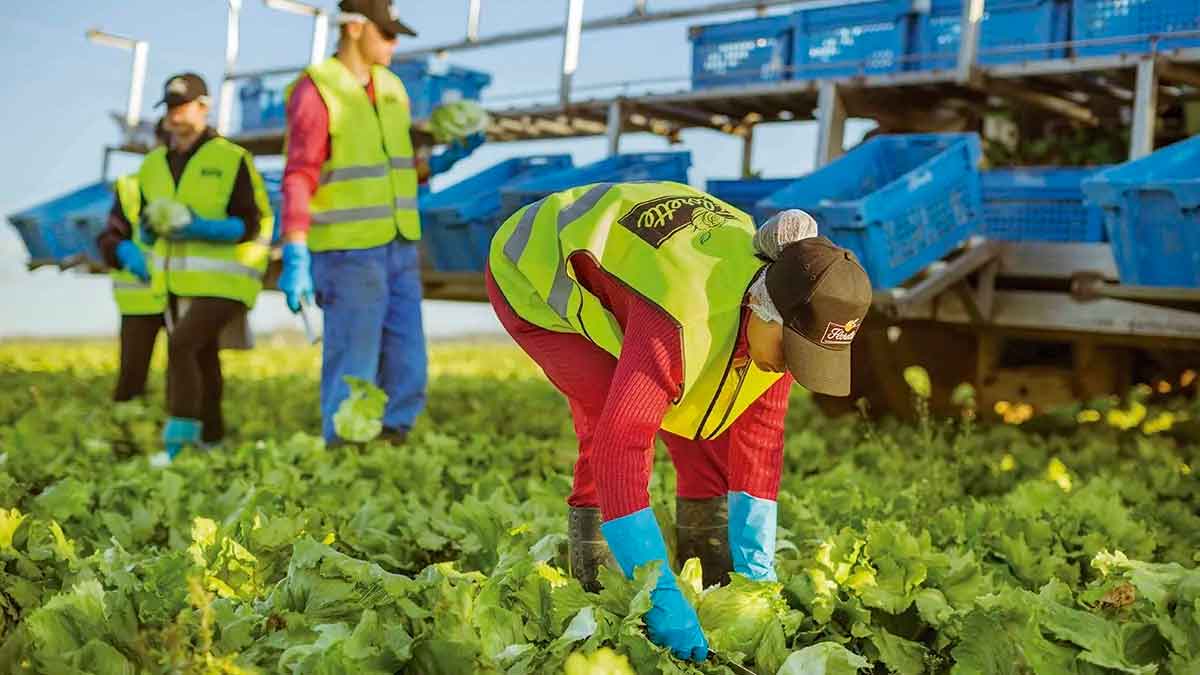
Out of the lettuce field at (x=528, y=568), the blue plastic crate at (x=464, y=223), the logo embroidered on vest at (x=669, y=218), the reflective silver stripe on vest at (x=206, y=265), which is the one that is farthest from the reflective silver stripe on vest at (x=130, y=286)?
the logo embroidered on vest at (x=669, y=218)

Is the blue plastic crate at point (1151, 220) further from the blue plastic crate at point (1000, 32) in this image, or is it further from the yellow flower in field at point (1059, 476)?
the blue plastic crate at point (1000, 32)

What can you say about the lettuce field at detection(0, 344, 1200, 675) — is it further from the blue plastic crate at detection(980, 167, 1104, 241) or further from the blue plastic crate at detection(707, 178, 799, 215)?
the blue plastic crate at detection(707, 178, 799, 215)

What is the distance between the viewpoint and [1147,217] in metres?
4.81

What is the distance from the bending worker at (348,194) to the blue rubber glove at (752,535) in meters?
2.82

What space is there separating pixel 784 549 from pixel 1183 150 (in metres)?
3.13

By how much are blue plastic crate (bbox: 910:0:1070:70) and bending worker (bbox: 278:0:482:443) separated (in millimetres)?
2986

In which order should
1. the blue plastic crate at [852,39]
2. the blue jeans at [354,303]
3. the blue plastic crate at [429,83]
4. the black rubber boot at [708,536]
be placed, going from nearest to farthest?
the black rubber boot at [708,536]
the blue jeans at [354,303]
the blue plastic crate at [852,39]
the blue plastic crate at [429,83]

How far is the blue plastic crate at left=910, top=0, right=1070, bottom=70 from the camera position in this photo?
250 inches

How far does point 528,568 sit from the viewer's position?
8.36 ft

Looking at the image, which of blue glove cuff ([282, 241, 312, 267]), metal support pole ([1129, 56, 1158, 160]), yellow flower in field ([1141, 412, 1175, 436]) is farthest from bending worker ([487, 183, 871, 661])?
metal support pole ([1129, 56, 1158, 160])

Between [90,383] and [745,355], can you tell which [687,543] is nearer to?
[745,355]

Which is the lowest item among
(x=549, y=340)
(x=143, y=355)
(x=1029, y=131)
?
(x=143, y=355)

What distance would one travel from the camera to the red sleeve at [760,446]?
104 inches

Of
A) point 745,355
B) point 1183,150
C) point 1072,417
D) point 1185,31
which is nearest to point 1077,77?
point 1185,31
